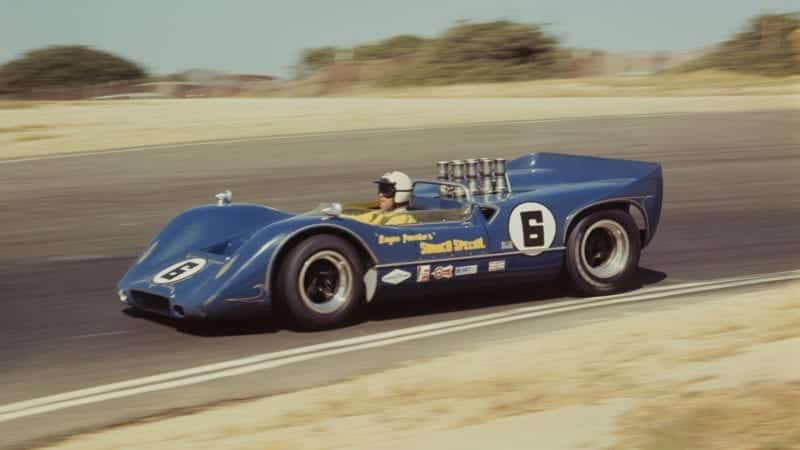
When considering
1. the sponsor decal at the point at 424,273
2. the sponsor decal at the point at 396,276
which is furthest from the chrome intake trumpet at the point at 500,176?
the sponsor decal at the point at 396,276

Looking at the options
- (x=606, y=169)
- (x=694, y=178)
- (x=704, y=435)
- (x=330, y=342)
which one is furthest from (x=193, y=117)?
(x=704, y=435)

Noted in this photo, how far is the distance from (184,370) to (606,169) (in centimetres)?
438

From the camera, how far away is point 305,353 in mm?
7816

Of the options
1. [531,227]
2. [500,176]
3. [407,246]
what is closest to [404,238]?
[407,246]

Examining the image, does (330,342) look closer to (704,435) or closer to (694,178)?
(704,435)

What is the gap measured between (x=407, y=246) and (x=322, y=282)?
2.10 feet

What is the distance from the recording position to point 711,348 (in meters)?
7.20

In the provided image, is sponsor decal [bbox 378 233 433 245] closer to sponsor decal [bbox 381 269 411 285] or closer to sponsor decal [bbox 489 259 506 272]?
sponsor decal [bbox 381 269 411 285]

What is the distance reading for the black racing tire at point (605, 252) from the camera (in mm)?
9508

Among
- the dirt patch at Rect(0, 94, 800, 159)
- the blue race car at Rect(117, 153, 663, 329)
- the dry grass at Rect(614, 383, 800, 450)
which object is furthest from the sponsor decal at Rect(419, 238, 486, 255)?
the dirt patch at Rect(0, 94, 800, 159)

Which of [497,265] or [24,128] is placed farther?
[24,128]

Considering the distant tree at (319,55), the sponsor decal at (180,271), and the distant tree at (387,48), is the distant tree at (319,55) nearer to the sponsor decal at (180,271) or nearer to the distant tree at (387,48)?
the distant tree at (387,48)

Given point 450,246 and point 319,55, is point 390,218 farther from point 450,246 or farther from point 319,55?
point 319,55

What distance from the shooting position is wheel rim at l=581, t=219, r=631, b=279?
9664mm
